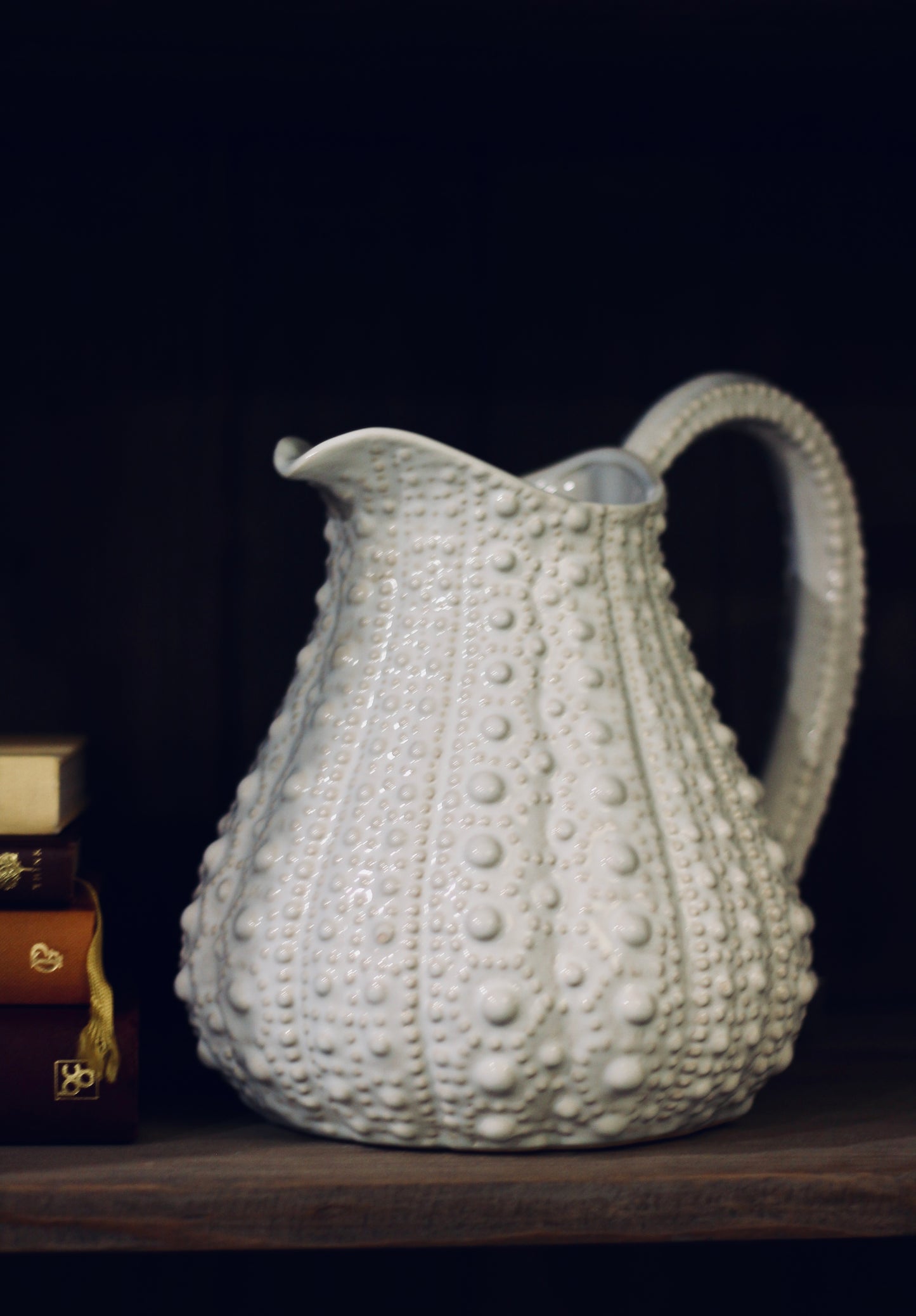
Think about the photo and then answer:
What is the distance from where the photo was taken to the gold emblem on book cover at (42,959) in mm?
462

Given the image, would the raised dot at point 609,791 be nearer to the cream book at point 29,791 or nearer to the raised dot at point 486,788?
the raised dot at point 486,788

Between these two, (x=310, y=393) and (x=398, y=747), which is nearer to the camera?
(x=398, y=747)

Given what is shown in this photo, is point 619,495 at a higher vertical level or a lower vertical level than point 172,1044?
higher

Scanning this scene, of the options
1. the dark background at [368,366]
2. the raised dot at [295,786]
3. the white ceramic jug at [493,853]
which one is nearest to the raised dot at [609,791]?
the white ceramic jug at [493,853]

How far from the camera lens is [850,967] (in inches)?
27.7

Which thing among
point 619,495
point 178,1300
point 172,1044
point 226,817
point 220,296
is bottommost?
point 178,1300

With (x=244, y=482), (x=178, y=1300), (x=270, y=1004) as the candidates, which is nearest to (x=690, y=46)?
(x=244, y=482)

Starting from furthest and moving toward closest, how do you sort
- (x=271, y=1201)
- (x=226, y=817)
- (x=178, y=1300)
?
(x=178, y=1300) < (x=226, y=817) < (x=271, y=1201)

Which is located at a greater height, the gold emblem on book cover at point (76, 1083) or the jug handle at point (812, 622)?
the jug handle at point (812, 622)

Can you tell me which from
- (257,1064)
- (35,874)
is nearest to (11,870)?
(35,874)

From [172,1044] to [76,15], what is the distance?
1.41 feet

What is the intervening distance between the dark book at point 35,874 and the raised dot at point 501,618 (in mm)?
169

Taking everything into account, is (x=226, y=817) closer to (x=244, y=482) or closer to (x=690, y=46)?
(x=244, y=482)

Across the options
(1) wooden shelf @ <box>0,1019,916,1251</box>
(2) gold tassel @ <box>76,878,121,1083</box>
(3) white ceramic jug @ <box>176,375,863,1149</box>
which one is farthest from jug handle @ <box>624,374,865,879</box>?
(2) gold tassel @ <box>76,878,121,1083</box>
